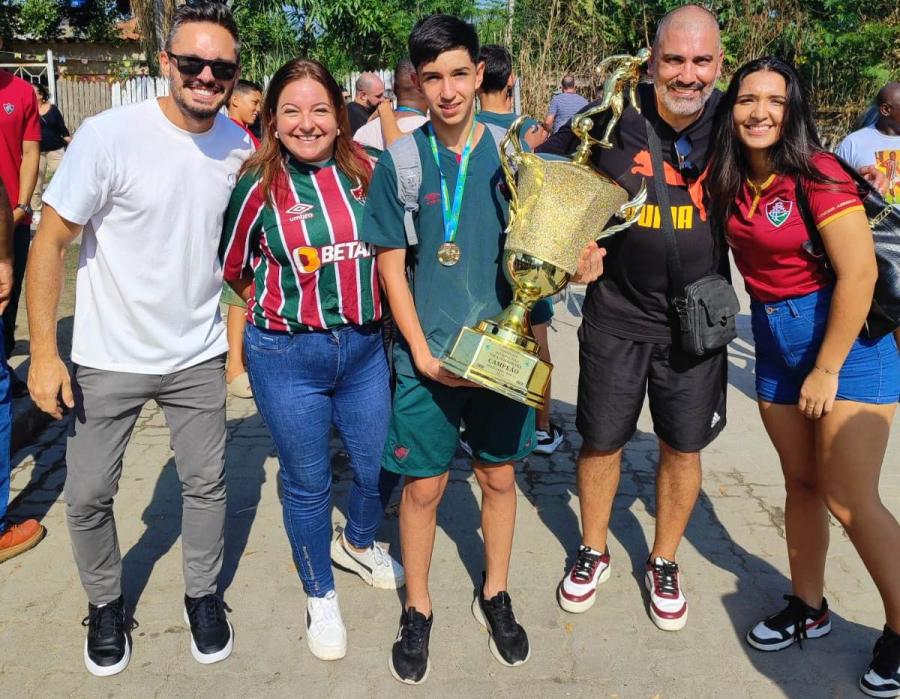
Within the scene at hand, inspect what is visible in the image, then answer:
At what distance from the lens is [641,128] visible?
2855mm

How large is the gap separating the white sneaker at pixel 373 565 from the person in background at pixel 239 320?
0.86m

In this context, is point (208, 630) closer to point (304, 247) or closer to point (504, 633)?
point (504, 633)

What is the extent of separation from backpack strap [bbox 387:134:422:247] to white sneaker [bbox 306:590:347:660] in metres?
1.44

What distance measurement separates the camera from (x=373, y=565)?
3.45 meters

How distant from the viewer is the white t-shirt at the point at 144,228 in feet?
8.20

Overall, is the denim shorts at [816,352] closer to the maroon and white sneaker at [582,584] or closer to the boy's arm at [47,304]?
the maroon and white sneaker at [582,584]

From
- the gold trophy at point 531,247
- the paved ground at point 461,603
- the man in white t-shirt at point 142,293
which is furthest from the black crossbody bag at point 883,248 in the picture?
the man in white t-shirt at point 142,293

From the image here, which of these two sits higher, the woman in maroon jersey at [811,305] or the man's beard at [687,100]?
the man's beard at [687,100]

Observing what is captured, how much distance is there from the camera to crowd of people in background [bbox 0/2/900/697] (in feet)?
8.37

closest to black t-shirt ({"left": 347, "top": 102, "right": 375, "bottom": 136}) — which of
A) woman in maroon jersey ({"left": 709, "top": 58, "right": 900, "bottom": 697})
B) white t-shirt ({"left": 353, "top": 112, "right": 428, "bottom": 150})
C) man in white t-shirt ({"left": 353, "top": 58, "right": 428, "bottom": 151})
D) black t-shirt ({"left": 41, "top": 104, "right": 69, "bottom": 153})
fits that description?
man in white t-shirt ({"left": 353, "top": 58, "right": 428, "bottom": 151})

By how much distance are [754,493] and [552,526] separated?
120cm

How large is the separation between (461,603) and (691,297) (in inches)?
60.4

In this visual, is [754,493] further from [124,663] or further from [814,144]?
[124,663]

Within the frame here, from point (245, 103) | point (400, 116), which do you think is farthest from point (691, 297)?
point (245, 103)
